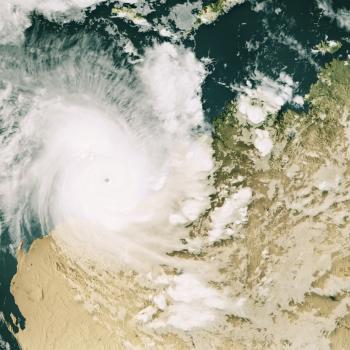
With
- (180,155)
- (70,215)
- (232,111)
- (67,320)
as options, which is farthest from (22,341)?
(232,111)

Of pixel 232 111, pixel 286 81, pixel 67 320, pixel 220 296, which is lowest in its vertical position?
pixel 67 320

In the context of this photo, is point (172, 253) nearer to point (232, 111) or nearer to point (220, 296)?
point (220, 296)

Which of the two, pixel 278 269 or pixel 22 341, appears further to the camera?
pixel 22 341

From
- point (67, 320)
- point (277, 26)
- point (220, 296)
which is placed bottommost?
point (67, 320)

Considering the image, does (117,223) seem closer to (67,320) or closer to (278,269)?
(67,320)

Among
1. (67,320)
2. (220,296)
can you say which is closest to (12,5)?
(67,320)

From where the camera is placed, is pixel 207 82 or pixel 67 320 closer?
pixel 207 82

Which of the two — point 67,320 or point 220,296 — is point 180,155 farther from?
point 67,320

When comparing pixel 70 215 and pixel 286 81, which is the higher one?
pixel 286 81

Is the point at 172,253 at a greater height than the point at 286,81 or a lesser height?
lesser
